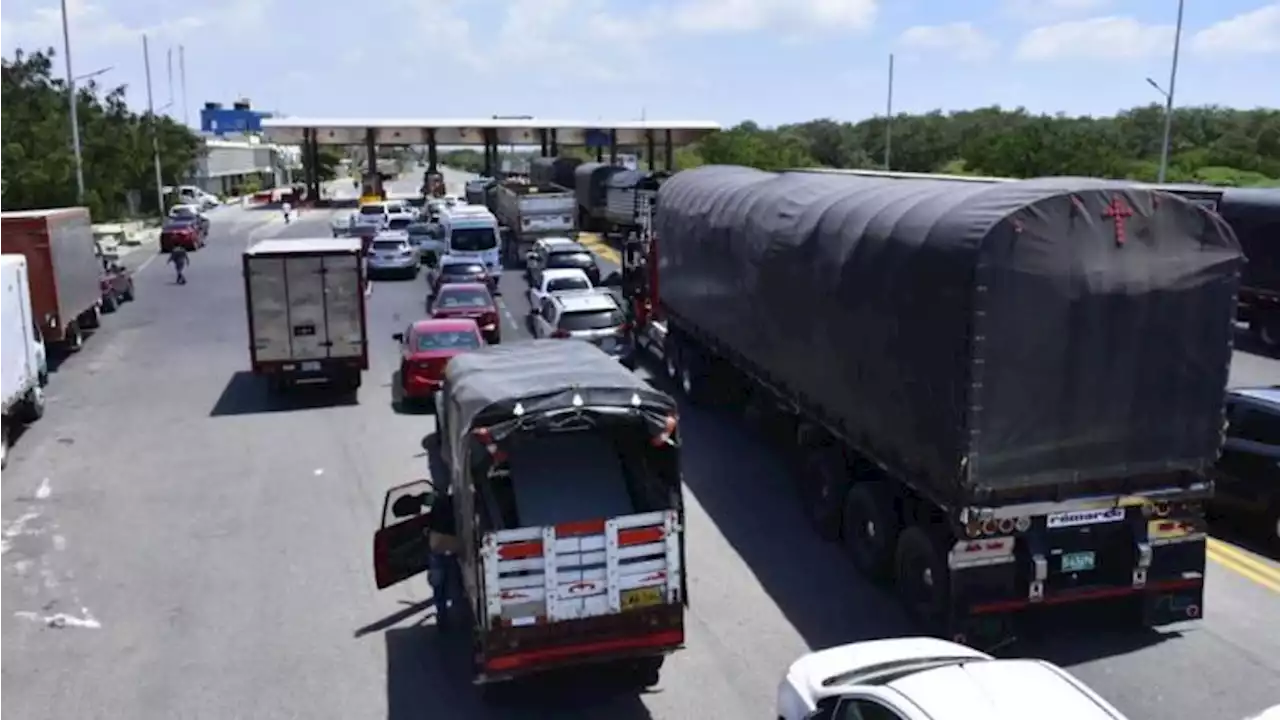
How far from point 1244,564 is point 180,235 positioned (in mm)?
48551

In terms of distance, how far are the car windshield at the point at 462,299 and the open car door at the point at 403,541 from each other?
13877mm

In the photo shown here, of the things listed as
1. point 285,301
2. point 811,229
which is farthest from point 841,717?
point 285,301

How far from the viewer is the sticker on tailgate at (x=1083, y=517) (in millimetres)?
10039

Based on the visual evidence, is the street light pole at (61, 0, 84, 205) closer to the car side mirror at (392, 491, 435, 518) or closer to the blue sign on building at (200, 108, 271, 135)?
the car side mirror at (392, 491, 435, 518)

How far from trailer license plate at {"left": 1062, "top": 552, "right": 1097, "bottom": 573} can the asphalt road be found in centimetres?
82

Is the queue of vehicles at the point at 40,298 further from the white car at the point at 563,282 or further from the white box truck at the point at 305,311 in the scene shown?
the white car at the point at 563,282

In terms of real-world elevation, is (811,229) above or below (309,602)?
above

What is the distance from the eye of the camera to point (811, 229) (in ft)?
44.1

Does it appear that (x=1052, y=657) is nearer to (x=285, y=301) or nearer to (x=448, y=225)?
(x=285, y=301)

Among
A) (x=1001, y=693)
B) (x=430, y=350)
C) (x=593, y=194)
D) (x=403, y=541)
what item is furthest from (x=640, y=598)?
(x=593, y=194)

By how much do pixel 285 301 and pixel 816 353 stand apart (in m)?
11.7

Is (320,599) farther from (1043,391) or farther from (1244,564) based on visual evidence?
(1244,564)

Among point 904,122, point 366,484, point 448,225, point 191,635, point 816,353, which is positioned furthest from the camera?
point 904,122

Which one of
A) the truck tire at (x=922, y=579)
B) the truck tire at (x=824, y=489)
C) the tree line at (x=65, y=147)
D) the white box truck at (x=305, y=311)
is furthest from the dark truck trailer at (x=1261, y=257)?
the tree line at (x=65, y=147)
